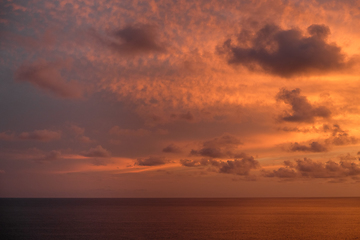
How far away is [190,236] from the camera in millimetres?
82500

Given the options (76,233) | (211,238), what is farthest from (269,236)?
(76,233)

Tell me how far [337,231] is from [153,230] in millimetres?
56944

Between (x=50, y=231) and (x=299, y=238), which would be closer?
(x=299, y=238)

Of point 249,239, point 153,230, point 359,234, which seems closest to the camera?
point 249,239

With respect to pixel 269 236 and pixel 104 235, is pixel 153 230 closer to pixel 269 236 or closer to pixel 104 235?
pixel 104 235

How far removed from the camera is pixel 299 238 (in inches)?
3199

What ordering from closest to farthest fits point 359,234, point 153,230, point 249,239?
point 249,239 → point 359,234 → point 153,230

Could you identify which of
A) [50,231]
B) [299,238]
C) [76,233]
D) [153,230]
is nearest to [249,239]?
[299,238]

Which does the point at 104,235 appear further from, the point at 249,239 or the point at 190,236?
the point at 249,239

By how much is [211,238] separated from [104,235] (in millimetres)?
29104

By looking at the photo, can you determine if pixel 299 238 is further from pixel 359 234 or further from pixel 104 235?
pixel 104 235

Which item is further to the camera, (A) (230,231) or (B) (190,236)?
(A) (230,231)

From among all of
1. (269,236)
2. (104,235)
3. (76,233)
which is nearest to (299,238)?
(269,236)

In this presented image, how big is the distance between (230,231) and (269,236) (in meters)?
12.6
